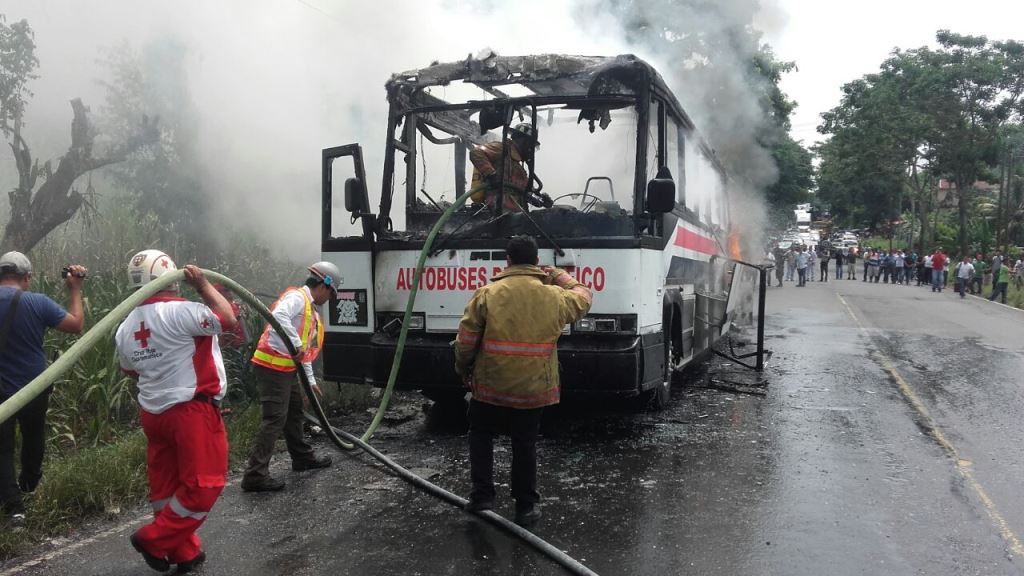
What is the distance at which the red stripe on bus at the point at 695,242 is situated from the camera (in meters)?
7.49

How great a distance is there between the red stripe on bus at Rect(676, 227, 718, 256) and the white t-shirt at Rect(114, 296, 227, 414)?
15.2 feet

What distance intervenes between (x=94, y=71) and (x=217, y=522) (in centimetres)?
860

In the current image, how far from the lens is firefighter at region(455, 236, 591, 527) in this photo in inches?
176

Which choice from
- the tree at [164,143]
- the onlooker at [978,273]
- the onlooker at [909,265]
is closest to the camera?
the tree at [164,143]

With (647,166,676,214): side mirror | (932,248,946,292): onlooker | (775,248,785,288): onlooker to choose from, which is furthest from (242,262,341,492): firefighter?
(932,248,946,292): onlooker

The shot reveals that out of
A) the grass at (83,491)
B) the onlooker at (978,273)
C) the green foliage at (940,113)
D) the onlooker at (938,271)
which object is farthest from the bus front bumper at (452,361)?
the green foliage at (940,113)

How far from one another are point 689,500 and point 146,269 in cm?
331

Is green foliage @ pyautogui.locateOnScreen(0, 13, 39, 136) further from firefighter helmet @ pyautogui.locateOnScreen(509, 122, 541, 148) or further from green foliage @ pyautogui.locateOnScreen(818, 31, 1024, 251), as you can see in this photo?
green foliage @ pyautogui.locateOnScreen(818, 31, 1024, 251)

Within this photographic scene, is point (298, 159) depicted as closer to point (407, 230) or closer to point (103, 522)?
point (407, 230)

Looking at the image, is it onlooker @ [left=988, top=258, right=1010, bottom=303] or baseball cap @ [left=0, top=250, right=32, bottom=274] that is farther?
onlooker @ [left=988, top=258, right=1010, bottom=303]

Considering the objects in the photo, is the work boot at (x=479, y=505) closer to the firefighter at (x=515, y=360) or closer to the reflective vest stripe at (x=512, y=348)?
the firefighter at (x=515, y=360)

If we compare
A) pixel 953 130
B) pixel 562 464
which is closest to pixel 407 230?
pixel 562 464

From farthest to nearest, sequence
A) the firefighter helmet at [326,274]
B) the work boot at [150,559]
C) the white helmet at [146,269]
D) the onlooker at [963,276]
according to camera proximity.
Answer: the onlooker at [963,276]
the firefighter helmet at [326,274]
the white helmet at [146,269]
the work boot at [150,559]

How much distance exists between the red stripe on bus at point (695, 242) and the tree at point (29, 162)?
24.1 ft
